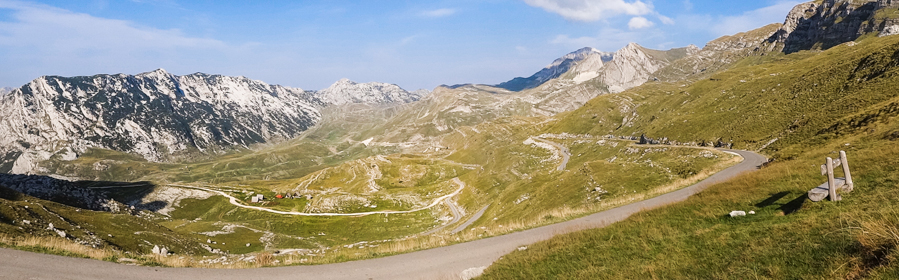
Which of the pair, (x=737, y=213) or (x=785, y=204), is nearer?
(x=737, y=213)

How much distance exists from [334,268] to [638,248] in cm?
1656

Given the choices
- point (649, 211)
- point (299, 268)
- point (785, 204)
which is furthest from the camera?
point (649, 211)

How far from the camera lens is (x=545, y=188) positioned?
76.1 meters

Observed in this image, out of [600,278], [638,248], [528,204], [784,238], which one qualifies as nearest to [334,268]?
[600,278]

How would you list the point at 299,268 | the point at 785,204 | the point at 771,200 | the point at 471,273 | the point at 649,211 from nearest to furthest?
the point at 471,273
the point at 785,204
the point at 771,200
the point at 299,268
the point at 649,211

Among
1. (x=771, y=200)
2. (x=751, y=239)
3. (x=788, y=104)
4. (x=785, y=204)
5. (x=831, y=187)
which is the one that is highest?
(x=788, y=104)

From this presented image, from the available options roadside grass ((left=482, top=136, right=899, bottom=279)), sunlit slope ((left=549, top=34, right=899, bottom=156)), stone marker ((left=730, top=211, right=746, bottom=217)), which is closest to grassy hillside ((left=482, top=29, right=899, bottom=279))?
roadside grass ((left=482, top=136, right=899, bottom=279))

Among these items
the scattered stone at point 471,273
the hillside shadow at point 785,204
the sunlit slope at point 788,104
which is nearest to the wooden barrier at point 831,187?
the hillside shadow at point 785,204

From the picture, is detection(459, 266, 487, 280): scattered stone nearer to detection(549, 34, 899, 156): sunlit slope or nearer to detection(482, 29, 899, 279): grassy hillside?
detection(482, 29, 899, 279): grassy hillside

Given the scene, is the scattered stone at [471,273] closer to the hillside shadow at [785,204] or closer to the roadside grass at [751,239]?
the roadside grass at [751,239]

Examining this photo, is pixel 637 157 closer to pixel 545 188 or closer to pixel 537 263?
pixel 545 188

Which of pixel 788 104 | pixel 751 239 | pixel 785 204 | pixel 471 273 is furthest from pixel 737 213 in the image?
pixel 788 104

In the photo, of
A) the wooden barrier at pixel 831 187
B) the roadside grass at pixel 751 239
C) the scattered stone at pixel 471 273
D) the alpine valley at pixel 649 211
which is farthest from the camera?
the scattered stone at pixel 471 273

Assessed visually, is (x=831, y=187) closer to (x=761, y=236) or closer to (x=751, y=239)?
(x=761, y=236)
